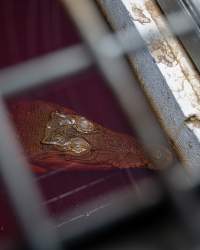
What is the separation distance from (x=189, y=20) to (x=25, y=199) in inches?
24.0

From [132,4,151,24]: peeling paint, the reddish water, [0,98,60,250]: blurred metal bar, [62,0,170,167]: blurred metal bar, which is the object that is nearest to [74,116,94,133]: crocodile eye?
the reddish water

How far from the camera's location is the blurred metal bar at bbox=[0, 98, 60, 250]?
551mm

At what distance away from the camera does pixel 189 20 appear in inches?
40.3

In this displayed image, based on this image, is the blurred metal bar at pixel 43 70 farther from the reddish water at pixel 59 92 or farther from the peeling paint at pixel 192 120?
the peeling paint at pixel 192 120

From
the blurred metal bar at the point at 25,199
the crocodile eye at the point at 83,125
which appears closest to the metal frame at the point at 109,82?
the blurred metal bar at the point at 25,199

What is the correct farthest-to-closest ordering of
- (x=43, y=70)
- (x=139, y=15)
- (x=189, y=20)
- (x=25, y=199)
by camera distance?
(x=139, y=15) < (x=189, y=20) < (x=43, y=70) < (x=25, y=199)

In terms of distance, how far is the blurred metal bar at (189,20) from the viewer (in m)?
1.03

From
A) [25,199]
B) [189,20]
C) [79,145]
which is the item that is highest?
[189,20]

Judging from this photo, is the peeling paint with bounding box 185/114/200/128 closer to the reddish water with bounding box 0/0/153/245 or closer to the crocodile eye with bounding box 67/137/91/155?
the reddish water with bounding box 0/0/153/245

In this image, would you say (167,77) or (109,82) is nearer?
(109,82)

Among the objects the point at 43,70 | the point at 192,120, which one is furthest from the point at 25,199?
the point at 192,120

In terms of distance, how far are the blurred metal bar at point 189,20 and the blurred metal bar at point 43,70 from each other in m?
0.27

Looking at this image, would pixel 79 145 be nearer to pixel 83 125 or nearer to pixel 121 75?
pixel 83 125

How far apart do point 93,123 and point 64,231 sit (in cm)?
63
